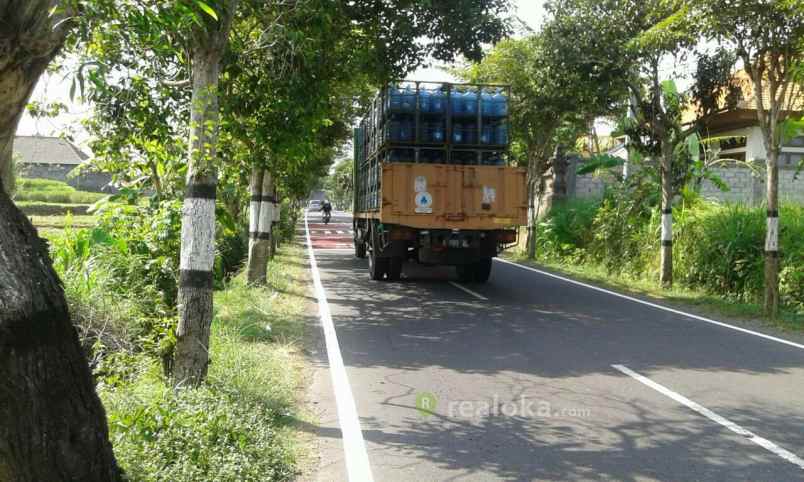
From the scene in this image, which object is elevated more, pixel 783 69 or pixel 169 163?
pixel 783 69

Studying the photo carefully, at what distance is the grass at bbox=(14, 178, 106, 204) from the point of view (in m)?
49.2

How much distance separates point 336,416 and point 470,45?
7.94 metres

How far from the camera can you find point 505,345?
8828mm

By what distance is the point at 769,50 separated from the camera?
450 inches

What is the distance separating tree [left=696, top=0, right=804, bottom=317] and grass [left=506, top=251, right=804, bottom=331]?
39cm

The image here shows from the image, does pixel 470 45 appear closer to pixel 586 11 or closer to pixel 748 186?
pixel 586 11

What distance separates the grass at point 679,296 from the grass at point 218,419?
7402mm

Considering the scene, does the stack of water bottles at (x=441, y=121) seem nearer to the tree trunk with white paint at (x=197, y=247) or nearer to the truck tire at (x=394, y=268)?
the truck tire at (x=394, y=268)

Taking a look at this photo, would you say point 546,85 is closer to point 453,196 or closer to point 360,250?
point 453,196

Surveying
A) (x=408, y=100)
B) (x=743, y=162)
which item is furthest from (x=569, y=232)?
(x=408, y=100)

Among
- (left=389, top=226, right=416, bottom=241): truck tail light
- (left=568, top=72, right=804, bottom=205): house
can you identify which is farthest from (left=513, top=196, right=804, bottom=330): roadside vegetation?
(left=389, top=226, right=416, bottom=241): truck tail light

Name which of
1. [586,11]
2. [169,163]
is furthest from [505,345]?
[586,11]

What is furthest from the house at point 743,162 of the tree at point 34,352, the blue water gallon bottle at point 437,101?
the tree at point 34,352

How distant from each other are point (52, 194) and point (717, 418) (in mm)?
52845
